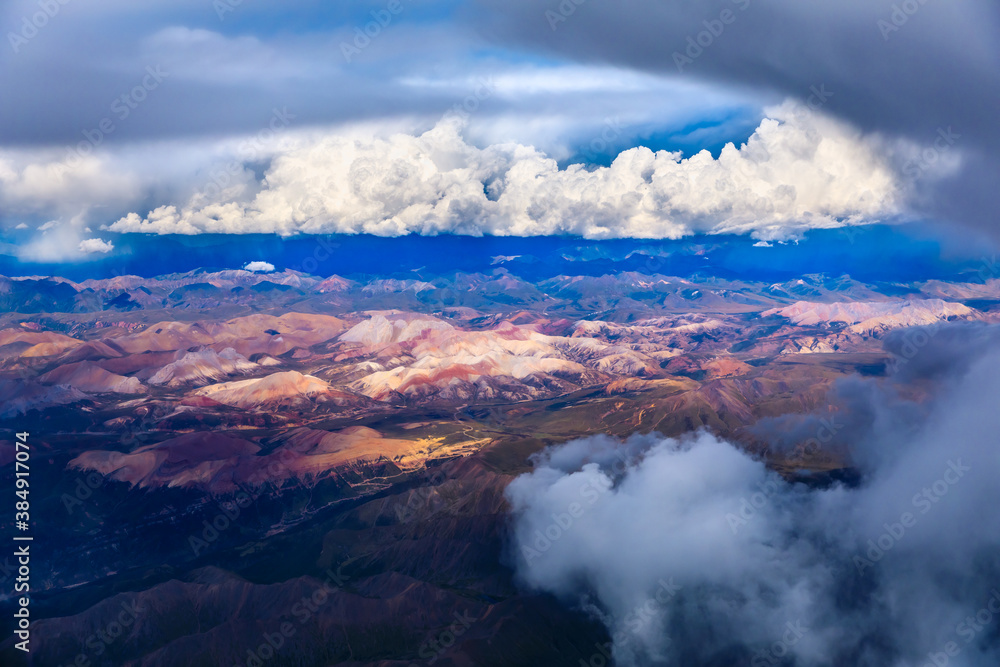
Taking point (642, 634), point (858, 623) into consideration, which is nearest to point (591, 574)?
point (642, 634)

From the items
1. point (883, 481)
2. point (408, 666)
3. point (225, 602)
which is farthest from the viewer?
point (883, 481)

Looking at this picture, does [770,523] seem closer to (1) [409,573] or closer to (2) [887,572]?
(2) [887,572]

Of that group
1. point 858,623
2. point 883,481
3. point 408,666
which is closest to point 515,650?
point 408,666

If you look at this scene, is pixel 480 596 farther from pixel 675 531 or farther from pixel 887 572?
pixel 887 572

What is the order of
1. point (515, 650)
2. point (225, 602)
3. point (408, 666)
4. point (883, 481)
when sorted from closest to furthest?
point (408, 666) < point (515, 650) < point (225, 602) < point (883, 481)

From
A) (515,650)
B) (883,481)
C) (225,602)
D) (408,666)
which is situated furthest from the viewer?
(883,481)

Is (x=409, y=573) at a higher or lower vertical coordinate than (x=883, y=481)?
lower

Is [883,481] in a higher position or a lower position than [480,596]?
higher

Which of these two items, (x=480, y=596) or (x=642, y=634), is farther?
(x=480, y=596)

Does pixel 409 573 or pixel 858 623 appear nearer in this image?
pixel 858 623
